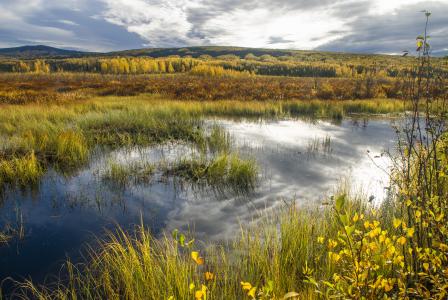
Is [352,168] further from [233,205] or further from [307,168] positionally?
[233,205]

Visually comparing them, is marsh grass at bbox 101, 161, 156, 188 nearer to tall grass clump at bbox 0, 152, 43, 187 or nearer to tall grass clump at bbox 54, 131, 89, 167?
tall grass clump at bbox 54, 131, 89, 167

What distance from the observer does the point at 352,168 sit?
836 centimetres

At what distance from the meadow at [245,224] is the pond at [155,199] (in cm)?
28

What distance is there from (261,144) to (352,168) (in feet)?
10.6

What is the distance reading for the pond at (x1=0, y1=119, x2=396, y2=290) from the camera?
4801 mm

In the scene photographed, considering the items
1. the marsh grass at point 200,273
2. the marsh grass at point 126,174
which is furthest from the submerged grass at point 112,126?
the marsh grass at point 200,273

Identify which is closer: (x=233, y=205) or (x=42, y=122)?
(x=233, y=205)

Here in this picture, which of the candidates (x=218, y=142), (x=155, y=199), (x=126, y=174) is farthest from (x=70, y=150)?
(x=218, y=142)

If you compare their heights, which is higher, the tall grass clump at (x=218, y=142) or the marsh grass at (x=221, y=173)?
the tall grass clump at (x=218, y=142)

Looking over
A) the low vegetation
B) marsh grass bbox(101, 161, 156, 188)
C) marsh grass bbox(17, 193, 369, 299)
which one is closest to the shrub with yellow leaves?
the low vegetation

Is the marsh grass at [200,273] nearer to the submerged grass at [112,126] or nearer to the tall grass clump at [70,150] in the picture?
the submerged grass at [112,126]

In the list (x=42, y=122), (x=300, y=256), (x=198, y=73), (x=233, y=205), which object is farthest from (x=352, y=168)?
(x=198, y=73)

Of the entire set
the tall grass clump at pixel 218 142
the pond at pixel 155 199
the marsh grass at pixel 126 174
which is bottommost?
the pond at pixel 155 199

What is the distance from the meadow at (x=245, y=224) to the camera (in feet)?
8.27
